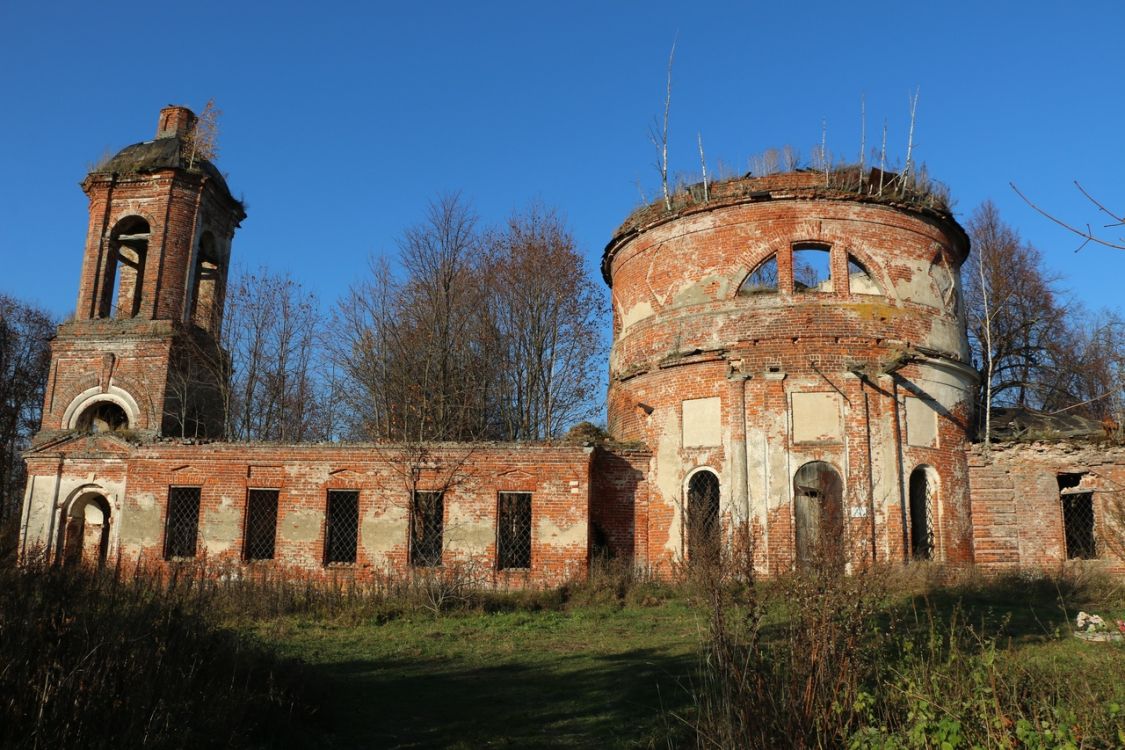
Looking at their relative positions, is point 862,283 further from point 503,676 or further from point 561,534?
point 503,676

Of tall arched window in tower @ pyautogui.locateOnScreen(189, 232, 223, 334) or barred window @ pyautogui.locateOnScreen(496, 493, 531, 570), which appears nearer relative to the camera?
barred window @ pyautogui.locateOnScreen(496, 493, 531, 570)

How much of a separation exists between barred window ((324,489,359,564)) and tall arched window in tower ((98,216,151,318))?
8.89 meters

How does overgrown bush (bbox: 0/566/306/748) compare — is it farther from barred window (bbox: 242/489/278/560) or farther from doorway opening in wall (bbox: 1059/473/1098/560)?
doorway opening in wall (bbox: 1059/473/1098/560)

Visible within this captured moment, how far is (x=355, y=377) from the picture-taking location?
2928 centimetres

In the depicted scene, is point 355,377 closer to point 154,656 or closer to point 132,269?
point 132,269

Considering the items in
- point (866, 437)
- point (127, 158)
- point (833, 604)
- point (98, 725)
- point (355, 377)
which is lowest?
point (98, 725)

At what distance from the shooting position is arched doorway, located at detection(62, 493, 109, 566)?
20.5 metres

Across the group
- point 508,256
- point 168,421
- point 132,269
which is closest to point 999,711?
point 168,421

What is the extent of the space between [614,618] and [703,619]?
266cm

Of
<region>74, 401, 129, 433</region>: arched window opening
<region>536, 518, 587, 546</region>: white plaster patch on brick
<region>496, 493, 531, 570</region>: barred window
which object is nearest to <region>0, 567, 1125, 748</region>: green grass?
<region>536, 518, 587, 546</region>: white plaster patch on brick

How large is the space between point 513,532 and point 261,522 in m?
5.82

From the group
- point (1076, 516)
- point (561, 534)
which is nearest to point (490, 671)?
point (561, 534)

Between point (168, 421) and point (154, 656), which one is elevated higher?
point (168, 421)

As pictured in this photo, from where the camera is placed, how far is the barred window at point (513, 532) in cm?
1788
